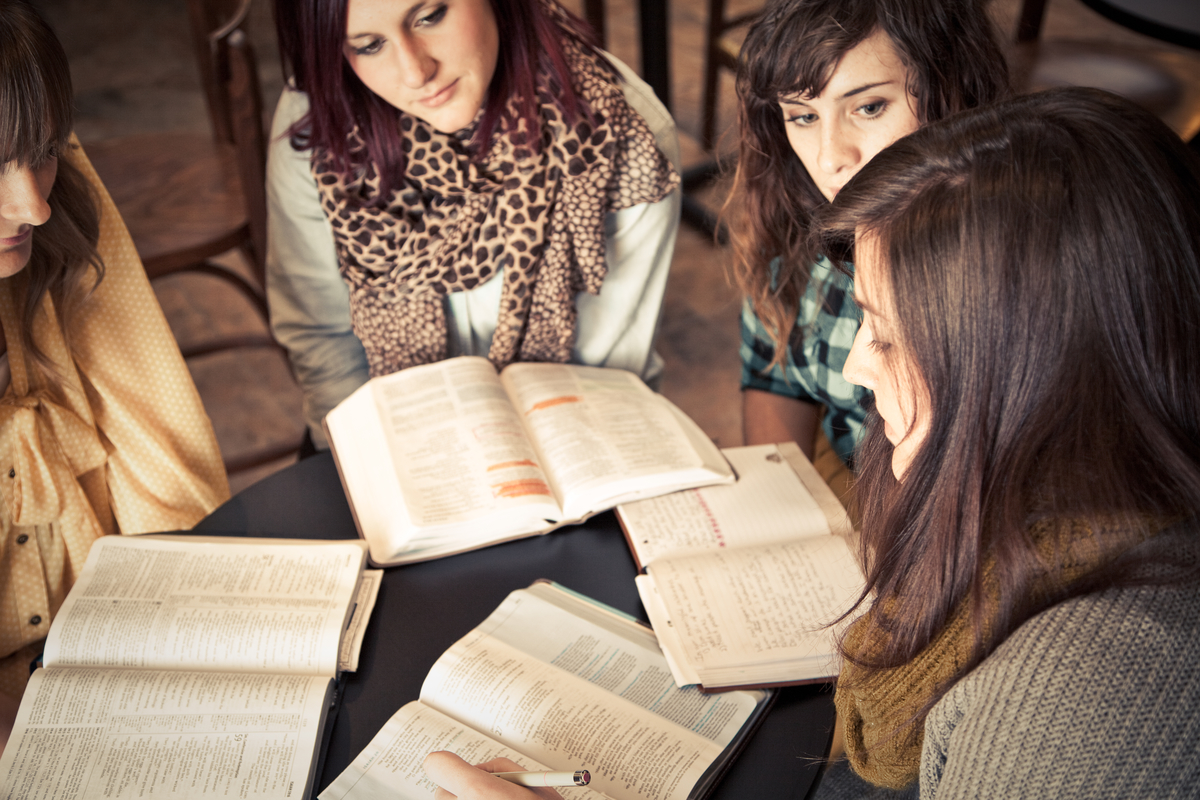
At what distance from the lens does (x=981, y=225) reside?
661 mm

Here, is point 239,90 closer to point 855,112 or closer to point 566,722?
point 855,112

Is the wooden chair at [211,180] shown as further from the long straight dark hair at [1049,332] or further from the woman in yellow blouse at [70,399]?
the long straight dark hair at [1049,332]

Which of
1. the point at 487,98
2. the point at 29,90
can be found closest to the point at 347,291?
the point at 487,98

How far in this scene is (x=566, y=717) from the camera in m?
0.87

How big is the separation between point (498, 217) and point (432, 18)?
1.01 ft

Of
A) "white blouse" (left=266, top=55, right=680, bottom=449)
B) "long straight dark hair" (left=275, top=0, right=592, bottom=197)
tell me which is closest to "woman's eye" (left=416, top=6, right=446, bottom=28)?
"long straight dark hair" (left=275, top=0, right=592, bottom=197)

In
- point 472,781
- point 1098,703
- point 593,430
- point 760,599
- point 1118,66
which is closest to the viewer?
point 1098,703

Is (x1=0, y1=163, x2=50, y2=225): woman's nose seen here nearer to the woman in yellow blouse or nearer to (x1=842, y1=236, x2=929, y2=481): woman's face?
the woman in yellow blouse

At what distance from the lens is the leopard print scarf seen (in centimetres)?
141

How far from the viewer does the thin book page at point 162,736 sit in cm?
81

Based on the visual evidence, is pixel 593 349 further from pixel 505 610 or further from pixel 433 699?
pixel 433 699

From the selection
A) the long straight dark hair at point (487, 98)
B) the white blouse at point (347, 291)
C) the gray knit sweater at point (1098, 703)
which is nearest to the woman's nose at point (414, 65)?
the long straight dark hair at point (487, 98)

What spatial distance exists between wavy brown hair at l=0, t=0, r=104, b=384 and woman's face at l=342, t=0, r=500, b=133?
37 cm

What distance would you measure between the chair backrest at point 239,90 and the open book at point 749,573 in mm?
1019
